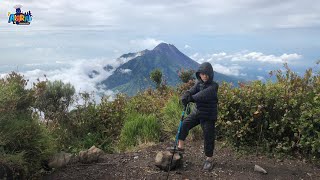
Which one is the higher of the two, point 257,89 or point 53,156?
point 257,89

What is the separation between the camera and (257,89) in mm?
8336

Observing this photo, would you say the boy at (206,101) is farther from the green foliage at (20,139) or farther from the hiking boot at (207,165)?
the green foliage at (20,139)

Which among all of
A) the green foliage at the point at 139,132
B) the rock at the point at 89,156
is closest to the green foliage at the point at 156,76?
the green foliage at the point at 139,132

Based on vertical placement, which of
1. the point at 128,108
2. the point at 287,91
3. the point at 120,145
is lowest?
the point at 120,145

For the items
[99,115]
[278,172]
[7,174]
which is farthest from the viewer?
[99,115]

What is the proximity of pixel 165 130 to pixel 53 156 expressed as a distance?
9.67 feet

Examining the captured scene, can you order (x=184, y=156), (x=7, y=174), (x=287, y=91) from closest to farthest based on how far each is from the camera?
1. (x=7, y=174)
2. (x=184, y=156)
3. (x=287, y=91)

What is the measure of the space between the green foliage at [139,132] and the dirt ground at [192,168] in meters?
1.20

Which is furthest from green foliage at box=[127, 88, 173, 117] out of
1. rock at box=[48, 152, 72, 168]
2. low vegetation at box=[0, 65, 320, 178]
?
rock at box=[48, 152, 72, 168]

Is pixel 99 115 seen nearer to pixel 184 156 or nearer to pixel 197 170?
pixel 184 156

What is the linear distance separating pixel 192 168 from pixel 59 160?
231 cm

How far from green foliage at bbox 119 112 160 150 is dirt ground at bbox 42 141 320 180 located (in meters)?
1.20

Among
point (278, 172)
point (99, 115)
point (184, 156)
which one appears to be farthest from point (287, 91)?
point (99, 115)

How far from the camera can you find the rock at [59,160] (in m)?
7.04
